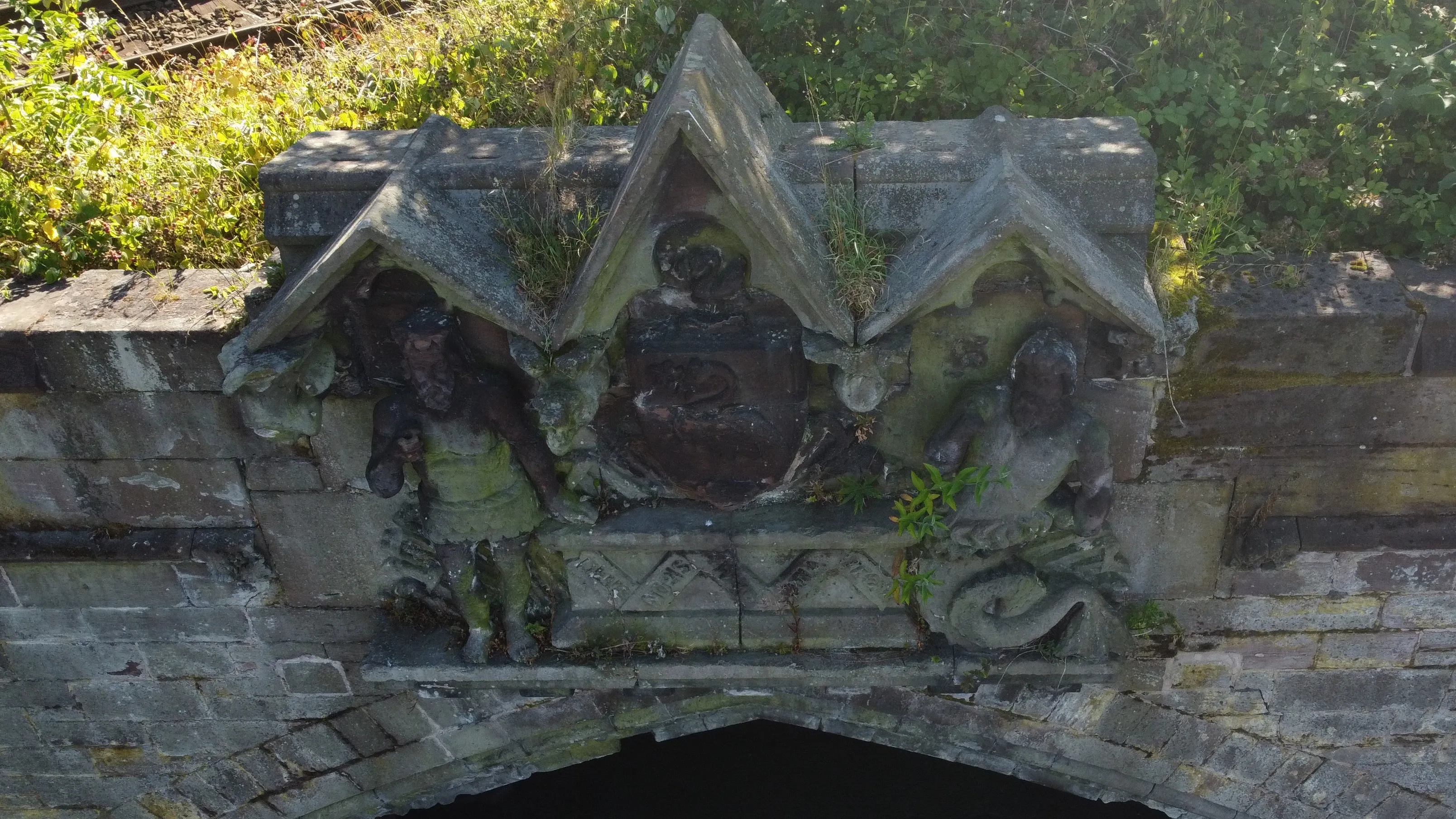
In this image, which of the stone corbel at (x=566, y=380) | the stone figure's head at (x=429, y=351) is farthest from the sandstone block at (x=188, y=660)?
the stone corbel at (x=566, y=380)

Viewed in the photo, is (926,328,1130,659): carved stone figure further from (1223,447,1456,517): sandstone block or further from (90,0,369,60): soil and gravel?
(90,0,369,60): soil and gravel

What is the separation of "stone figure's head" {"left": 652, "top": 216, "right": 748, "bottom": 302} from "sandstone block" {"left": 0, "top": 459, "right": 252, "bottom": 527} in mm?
1964

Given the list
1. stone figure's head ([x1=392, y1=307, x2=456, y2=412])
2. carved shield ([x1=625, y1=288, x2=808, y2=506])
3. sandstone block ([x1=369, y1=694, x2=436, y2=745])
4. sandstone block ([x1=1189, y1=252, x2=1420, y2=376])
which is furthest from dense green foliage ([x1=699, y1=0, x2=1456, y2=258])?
sandstone block ([x1=369, y1=694, x2=436, y2=745])

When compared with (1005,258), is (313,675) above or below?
below

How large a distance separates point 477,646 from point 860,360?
73.4 inches

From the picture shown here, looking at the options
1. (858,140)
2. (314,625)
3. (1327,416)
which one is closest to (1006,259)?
(858,140)

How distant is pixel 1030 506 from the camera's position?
3365mm

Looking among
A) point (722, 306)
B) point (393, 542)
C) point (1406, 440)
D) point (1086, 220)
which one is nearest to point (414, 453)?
point (393, 542)

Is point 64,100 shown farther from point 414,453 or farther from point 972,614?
point 972,614

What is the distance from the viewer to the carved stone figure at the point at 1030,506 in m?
3.14

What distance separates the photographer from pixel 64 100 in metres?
4.70

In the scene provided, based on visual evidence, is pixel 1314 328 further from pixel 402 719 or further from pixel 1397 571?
pixel 402 719

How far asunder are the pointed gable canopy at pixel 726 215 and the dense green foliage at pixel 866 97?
3.54ft

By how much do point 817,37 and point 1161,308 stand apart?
2.28 metres
